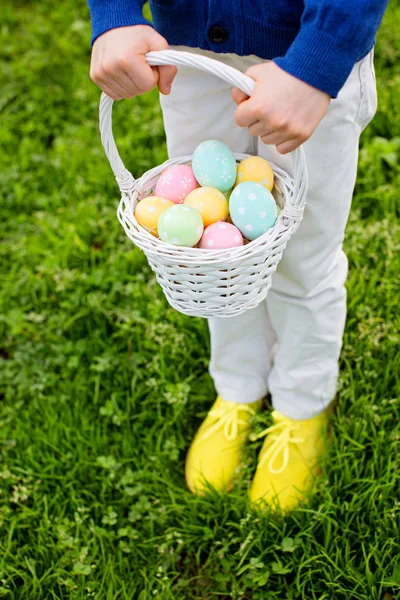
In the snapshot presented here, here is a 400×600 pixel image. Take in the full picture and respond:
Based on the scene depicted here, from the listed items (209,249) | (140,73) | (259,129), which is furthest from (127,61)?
(209,249)

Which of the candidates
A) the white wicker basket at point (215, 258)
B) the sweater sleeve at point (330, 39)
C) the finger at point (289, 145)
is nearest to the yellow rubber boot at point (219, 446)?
the white wicker basket at point (215, 258)

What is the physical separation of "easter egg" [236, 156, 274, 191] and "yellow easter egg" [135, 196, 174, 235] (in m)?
0.19

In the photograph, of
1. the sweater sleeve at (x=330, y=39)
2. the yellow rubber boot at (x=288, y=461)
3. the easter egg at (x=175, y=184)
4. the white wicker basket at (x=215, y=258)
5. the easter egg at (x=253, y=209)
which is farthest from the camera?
the yellow rubber boot at (x=288, y=461)

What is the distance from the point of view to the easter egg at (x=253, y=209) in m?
1.26

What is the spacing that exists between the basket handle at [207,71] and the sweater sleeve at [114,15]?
10 centimetres

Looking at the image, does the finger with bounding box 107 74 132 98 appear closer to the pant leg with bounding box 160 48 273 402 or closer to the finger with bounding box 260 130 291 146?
the pant leg with bounding box 160 48 273 402

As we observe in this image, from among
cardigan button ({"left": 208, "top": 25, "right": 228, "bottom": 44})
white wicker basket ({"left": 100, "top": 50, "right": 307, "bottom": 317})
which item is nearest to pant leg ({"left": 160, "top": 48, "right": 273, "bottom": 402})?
cardigan button ({"left": 208, "top": 25, "right": 228, "bottom": 44})

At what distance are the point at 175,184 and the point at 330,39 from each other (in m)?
0.47

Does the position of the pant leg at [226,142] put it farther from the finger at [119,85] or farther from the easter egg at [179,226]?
the easter egg at [179,226]

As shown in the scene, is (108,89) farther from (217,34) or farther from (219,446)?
(219,446)

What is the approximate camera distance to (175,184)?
54.4 inches

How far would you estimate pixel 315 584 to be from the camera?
154 cm

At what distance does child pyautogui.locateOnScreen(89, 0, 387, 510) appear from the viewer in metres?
1.07

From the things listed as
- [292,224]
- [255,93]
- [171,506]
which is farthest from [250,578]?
[255,93]
